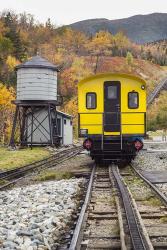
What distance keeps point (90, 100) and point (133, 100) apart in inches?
68.5

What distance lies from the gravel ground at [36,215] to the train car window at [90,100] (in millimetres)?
6730

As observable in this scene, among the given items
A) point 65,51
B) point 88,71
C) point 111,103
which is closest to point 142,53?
point 65,51

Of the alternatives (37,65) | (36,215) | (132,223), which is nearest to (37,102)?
(37,65)

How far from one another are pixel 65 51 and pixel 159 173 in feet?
358

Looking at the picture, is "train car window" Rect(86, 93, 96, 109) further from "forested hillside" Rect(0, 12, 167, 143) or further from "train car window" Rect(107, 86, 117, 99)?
"forested hillside" Rect(0, 12, 167, 143)

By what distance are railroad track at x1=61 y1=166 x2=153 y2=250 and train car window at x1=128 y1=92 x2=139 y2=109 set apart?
8.15m

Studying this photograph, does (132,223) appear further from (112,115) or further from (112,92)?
(112,92)

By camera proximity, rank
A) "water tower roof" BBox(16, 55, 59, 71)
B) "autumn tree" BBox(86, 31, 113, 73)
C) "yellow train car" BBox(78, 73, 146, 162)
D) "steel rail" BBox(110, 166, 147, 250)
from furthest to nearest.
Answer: "autumn tree" BBox(86, 31, 113, 73), "water tower roof" BBox(16, 55, 59, 71), "yellow train car" BBox(78, 73, 146, 162), "steel rail" BBox(110, 166, 147, 250)

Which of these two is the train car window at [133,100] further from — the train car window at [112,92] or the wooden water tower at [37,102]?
the wooden water tower at [37,102]

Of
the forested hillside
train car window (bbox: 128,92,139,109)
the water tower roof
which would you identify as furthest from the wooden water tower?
train car window (bbox: 128,92,139,109)

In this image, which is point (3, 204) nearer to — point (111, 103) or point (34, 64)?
point (111, 103)

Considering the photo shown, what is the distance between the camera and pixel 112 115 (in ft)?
64.5

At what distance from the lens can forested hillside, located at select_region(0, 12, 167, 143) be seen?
70.5m

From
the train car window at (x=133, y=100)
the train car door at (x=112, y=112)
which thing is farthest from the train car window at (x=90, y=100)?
the train car window at (x=133, y=100)
